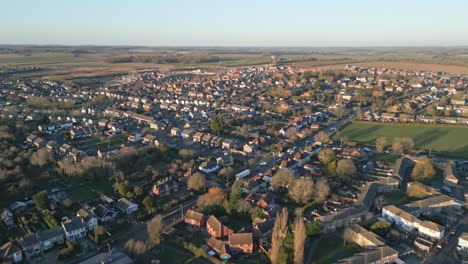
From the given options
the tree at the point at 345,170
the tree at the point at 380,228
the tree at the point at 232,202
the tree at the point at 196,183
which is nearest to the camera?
the tree at the point at 380,228

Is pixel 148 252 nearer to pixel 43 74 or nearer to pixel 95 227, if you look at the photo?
pixel 95 227

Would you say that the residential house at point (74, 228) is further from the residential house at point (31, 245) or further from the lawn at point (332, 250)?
the lawn at point (332, 250)

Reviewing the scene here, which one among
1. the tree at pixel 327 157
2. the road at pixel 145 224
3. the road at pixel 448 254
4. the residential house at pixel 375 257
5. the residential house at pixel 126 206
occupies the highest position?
the tree at pixel 327 157

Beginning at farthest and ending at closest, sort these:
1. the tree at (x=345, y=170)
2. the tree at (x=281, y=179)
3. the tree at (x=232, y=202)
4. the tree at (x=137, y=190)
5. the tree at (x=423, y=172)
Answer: the tree at (x=345, y=170)
the tree at (x=423, y=172)
the tree at (x=281, y=179)
the tree at (x=137, y=190)
the tree at (x=232, y=202)

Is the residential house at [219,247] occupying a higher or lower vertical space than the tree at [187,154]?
lower

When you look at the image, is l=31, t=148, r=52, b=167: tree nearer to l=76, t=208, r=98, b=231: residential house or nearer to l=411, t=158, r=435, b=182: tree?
l=76, t=208, r=98, b=231: residential house

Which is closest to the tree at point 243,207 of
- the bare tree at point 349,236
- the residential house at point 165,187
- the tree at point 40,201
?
the bare tree at point 349,236
